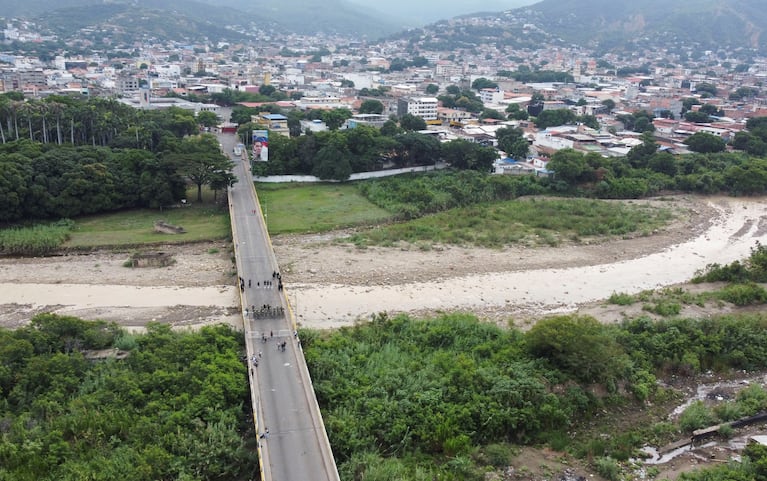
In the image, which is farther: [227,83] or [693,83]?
[693,83]

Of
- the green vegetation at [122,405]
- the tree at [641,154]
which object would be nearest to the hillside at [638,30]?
the tree at [641,154]

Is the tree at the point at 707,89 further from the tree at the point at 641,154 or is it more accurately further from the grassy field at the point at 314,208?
the grassy field at the point at 314,208

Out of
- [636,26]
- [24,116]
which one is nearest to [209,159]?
[24,116]

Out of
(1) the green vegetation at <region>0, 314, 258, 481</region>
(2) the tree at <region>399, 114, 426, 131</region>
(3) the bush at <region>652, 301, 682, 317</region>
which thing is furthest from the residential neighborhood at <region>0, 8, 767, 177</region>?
(1) the green vegetation at <region>0, 314, 258, 481</region>

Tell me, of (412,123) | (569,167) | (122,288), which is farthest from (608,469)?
(412,123)

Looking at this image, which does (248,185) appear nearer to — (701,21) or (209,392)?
(209,392)
